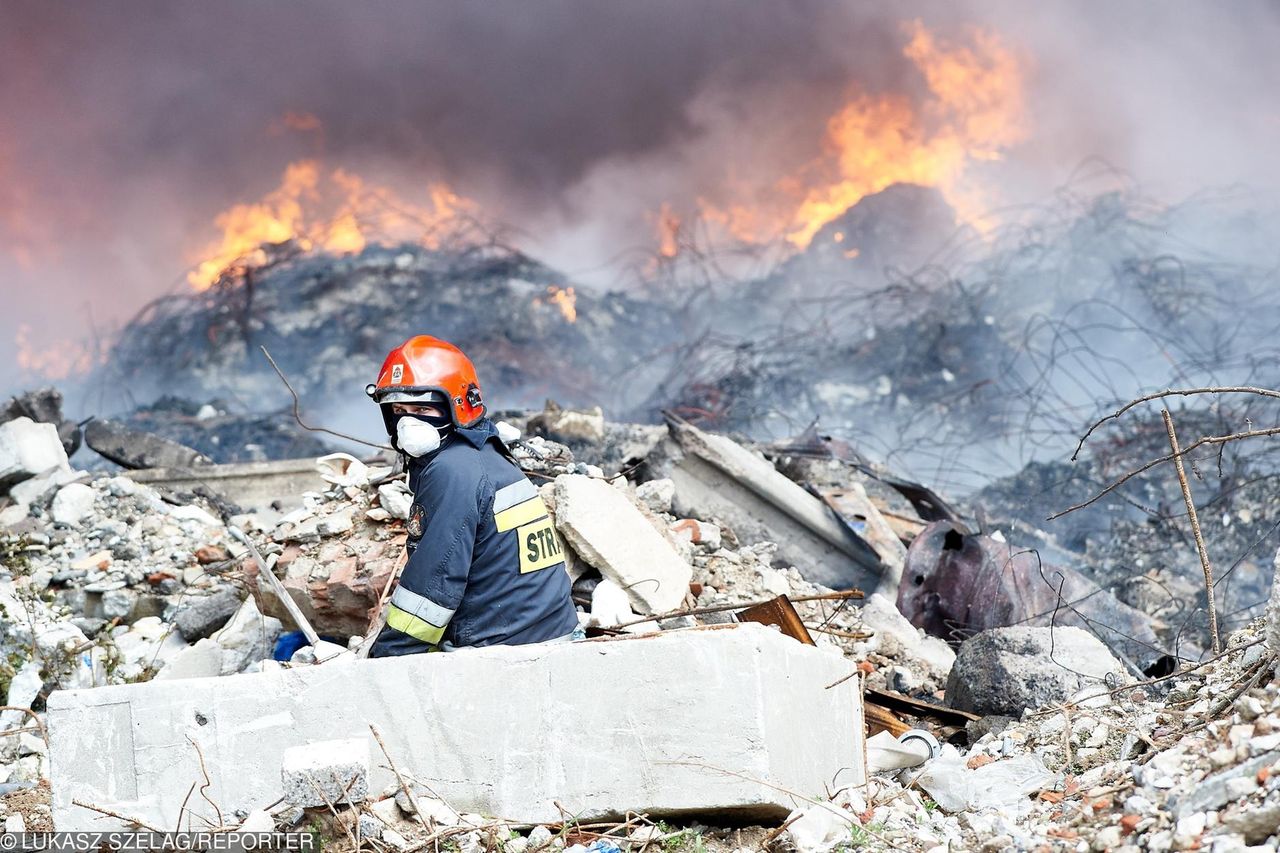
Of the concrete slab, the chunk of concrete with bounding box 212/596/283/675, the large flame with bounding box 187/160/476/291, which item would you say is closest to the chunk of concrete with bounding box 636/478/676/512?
the chunk of concrete with bounding box 212/596/283/675

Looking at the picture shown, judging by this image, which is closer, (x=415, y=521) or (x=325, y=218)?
(x=415, y=521)

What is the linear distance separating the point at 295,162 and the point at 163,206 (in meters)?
2.27

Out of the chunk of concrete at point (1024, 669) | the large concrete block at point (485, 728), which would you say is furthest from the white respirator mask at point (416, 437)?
the chunk of concrete at point (1024, 669)

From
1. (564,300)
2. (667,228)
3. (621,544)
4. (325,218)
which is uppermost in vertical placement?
(325,218)

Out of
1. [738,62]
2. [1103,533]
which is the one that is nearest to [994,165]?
[738,62]

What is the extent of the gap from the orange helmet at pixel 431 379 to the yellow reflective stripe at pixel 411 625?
2.77 feet

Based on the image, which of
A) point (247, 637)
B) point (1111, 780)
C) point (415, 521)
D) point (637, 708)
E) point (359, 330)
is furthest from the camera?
point (359, 330)

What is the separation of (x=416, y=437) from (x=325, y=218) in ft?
51.4

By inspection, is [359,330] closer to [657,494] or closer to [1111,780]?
[657,494]

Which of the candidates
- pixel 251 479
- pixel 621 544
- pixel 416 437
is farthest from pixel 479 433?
pixel 251 479

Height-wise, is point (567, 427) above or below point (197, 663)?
above

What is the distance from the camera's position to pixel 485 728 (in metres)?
3.51

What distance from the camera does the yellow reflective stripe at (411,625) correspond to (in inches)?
155

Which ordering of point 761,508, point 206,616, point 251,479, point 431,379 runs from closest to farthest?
point 431,379, point 206,616, point 761,508, point 251,479
